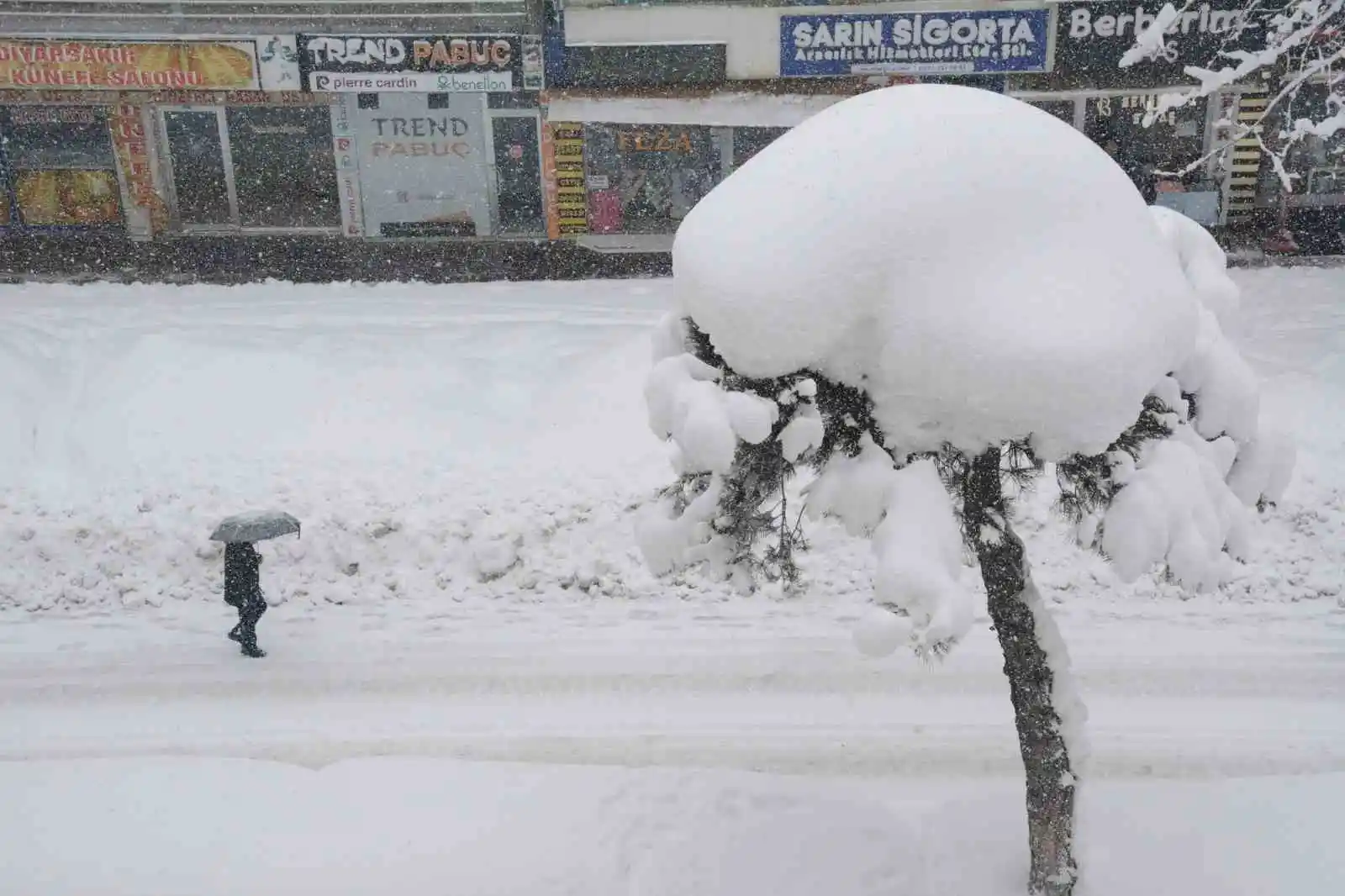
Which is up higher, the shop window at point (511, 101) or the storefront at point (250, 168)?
the shop window at point (511, 101)

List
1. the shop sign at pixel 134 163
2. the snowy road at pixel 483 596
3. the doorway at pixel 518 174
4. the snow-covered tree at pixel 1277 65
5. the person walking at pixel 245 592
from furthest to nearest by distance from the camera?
the doorway at pixel 518 174, the shop sign at pixel 134 163, the snow-covered tree at pixel 1277 65, the person walking at pixel 245 592, the snowy road at pixel 483 596

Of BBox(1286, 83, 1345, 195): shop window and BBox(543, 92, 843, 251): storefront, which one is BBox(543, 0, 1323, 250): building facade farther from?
BBox(1286, 83, 1345, 195): shop window

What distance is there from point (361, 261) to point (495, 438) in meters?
8.76

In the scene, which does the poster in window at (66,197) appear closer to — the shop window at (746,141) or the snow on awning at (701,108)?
the snow on awning at (701,108)

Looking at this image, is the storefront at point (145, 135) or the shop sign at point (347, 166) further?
the shop sign at point (347, 166)

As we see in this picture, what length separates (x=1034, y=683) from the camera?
18.2 ft

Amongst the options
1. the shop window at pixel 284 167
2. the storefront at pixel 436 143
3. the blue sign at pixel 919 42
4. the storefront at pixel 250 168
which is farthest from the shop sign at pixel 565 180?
the shop window at pixel 284 167

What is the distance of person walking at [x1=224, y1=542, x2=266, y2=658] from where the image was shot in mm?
8594

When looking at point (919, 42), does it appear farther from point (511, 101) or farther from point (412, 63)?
point (412, 63)

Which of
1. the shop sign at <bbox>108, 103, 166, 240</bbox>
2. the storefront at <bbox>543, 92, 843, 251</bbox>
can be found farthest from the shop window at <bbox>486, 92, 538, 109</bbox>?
the shop sign at <bbox>108, 103, 166, 240</bbox>

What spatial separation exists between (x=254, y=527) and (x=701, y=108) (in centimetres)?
1318

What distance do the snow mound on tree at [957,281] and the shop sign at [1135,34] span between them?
1635 cm

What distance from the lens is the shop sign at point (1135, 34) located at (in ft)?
61.4

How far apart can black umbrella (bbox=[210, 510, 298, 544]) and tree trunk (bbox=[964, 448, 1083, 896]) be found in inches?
222
